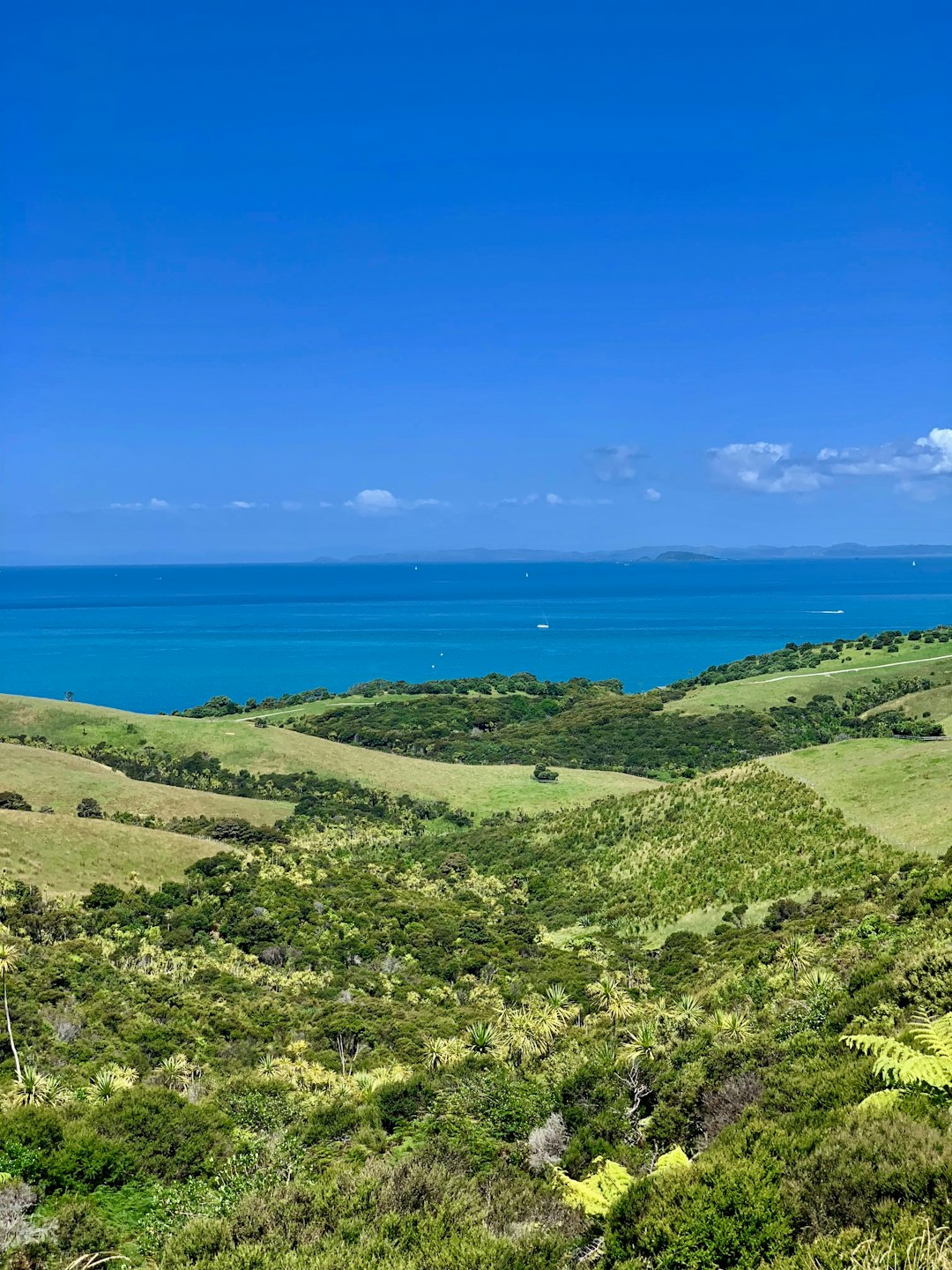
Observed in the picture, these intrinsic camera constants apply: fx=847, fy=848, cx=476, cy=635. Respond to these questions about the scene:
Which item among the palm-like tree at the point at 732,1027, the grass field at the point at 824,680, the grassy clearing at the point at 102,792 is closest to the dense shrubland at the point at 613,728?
the grass field at the point at 824,680

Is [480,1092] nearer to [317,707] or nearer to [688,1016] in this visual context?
[688,1016]

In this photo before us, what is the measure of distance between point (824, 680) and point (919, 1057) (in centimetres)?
10115

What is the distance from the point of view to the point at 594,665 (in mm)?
166625

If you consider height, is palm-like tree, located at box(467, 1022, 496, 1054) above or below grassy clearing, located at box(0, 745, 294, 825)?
above

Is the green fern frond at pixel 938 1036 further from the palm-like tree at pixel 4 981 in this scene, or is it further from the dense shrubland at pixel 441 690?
the dense shrubland at pixel 441 690

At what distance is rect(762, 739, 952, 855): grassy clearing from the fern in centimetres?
2417

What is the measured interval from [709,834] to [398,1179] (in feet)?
123

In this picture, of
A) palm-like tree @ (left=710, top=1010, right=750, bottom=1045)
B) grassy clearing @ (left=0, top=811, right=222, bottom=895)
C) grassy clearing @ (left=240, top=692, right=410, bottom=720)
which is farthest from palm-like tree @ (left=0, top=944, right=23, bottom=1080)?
grassy clearing @ (left=240, top=692, right=410, bottom=720)

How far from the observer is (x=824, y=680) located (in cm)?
10431

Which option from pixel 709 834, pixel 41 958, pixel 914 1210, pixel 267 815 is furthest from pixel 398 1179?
pixel 267 815

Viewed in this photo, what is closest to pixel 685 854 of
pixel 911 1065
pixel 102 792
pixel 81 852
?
pixel 81 852

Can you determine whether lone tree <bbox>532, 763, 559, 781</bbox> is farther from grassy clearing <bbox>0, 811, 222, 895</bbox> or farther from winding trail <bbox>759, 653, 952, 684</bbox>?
winding trail <bbox>759, 653, 952, 684</bbox>

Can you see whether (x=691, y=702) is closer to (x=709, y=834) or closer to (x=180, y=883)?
(x=709, y=834)

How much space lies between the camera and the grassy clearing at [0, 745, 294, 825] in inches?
2226
